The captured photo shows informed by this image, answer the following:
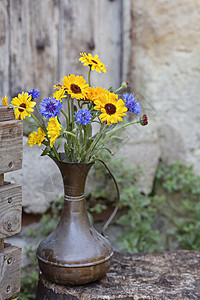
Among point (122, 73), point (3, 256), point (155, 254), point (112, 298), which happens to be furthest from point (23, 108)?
point (122, 73)

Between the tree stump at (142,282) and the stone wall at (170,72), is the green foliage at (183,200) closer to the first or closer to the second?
the stone wall at (170,72)

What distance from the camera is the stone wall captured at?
214 cm

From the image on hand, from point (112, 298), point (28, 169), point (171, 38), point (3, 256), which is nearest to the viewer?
point (3, 256)

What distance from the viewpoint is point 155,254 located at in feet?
5.52

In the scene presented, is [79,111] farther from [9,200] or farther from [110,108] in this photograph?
[9,200]

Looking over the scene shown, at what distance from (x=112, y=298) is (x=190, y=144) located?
114 cm

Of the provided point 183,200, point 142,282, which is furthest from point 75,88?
point 183,200

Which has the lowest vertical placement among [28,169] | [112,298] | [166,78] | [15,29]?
[112,298]

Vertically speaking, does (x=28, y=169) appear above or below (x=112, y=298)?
above

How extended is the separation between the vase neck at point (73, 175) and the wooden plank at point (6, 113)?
8.4 inches

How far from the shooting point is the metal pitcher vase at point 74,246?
4.16 feet

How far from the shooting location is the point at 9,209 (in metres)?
1.17

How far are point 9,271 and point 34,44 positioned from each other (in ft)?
3.64

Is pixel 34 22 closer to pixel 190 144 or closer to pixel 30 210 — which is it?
pixel 30 210
